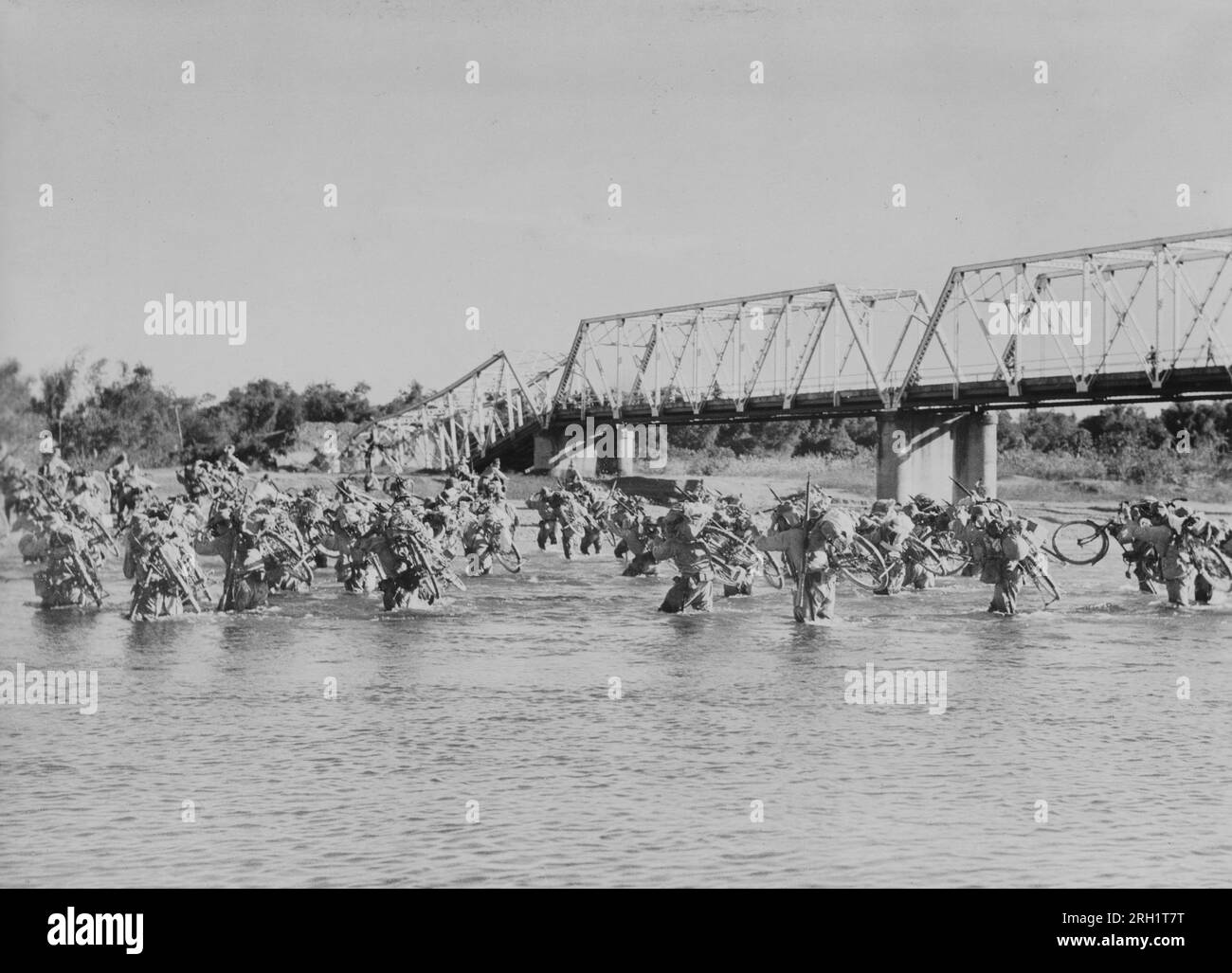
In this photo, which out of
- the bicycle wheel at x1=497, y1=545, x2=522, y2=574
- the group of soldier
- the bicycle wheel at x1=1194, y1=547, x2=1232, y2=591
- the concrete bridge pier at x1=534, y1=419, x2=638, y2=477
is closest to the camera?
the group of soldier

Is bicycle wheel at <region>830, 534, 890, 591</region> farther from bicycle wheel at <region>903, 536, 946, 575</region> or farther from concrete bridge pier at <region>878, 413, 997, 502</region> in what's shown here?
concrete bridge pier at <region>878, 413, 997, 502</region>

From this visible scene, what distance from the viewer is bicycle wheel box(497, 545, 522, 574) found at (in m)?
46.5

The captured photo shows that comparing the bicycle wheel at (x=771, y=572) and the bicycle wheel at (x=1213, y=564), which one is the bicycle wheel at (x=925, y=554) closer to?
the bicycle wheel at (x=771, y=572)

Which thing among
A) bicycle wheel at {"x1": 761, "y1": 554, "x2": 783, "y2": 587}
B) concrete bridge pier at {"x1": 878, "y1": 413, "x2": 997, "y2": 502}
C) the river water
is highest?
concrete bridge pier at {"x1": 878, "y1": 413, "x2": 997, "y2": 502}

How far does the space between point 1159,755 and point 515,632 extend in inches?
545

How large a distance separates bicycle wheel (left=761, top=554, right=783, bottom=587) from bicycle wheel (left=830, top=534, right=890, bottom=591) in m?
1.52

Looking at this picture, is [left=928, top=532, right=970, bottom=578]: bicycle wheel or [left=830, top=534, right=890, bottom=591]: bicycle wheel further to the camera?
[left=928, top=532, right=970, bottom=578]: bicycle wheel

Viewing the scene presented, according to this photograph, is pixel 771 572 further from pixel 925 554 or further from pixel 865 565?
pixel 925 554

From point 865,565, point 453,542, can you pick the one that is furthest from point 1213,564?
point 453,542

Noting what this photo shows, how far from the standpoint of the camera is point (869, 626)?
32.9 meters

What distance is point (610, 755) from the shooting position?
70.5 ft

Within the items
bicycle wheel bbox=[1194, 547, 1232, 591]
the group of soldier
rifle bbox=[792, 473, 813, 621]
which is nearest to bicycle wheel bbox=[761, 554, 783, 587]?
the group of soldier
